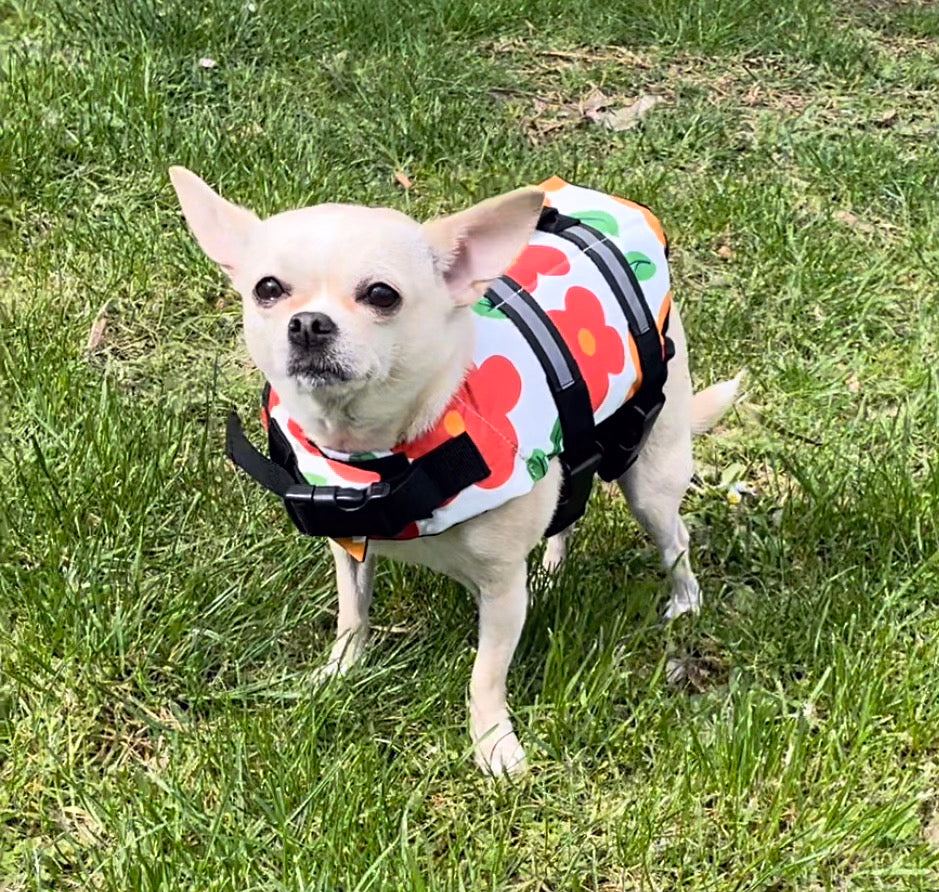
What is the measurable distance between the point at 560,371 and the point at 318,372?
21.9 inches

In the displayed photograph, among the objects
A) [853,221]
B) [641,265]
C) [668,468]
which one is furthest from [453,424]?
[853,221]

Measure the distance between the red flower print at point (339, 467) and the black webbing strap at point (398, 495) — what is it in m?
0.02

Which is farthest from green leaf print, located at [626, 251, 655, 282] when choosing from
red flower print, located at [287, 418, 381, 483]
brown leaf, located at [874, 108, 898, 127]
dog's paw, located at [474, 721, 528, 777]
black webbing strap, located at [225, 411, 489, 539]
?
brown leaf, located at [874, 108, 898, 127]

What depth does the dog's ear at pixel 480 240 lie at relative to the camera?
1.96 m

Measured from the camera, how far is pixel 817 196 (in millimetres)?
4430

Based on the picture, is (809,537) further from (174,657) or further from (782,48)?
(782,48)

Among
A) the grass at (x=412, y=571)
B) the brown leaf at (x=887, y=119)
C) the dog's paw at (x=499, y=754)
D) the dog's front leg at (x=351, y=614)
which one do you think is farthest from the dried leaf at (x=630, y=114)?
the dog's paw at (x=499, y=754)

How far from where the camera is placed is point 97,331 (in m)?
3.60

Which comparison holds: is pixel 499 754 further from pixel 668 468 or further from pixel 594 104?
pixel 594 104

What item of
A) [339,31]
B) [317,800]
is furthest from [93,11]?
[317,800]

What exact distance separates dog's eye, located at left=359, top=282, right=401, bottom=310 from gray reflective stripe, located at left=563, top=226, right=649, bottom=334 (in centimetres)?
66

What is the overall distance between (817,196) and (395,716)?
2911mm

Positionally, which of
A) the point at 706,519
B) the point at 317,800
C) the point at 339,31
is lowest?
the point at 706,519

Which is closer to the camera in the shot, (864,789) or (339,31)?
(864,789)
